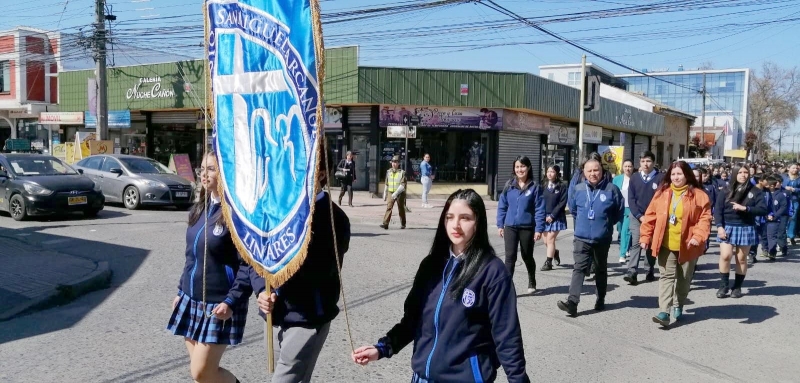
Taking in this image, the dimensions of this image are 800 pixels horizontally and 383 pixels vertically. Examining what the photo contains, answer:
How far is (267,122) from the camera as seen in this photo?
10.6 ft

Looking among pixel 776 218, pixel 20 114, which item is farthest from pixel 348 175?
pixel 20 114

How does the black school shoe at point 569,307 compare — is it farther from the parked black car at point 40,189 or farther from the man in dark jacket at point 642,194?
the parked black car at point 40,189

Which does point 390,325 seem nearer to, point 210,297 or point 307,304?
point 210,297

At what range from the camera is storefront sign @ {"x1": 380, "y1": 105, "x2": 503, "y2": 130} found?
22.8 m

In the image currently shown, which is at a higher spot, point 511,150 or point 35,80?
point 35,80

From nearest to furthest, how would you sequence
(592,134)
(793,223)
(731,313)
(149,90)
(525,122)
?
(731,313), (793,223), (525,122), (149,90), (592,134)

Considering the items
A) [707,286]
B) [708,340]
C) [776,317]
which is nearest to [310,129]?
[708,340]

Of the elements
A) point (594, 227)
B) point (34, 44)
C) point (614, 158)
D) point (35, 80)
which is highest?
point (34, 44)

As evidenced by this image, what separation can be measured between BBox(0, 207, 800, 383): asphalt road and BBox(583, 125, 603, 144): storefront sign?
2241 cm

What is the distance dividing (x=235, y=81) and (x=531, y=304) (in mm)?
5233

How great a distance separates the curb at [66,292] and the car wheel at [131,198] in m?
7.90

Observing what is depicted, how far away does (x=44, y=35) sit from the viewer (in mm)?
36062

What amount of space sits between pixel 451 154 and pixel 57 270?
16819 mm

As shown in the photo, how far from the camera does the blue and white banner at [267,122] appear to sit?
118 inches
